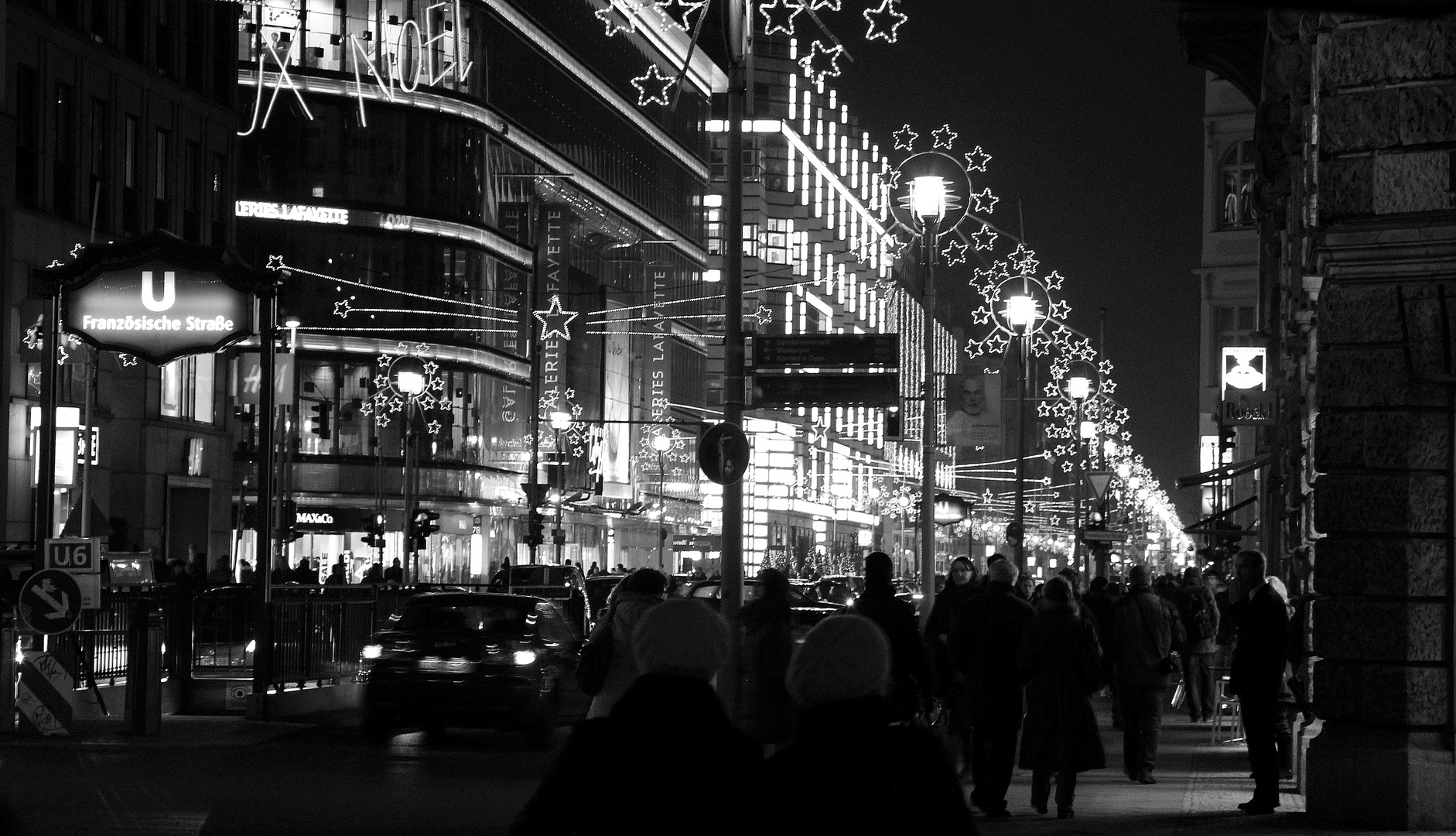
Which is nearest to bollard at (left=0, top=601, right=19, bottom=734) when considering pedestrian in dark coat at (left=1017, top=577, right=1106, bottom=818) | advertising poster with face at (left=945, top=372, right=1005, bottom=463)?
pedestrian in dark coat at (left=1017, top=577, right=1106, bottom=818)

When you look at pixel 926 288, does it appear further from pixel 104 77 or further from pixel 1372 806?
pixel 104 77

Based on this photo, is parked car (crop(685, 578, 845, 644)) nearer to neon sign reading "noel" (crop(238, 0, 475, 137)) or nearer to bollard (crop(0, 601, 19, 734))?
bollard (crop(0, 601, 19, 734))

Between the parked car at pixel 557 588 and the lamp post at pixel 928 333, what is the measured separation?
4.87 meters

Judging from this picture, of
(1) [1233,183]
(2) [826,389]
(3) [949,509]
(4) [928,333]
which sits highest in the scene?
(1) [1233,183]

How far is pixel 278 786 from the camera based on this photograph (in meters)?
16.0

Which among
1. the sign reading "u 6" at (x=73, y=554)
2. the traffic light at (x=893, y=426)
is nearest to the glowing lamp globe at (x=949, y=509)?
the traffic light at (x=893, y=426)

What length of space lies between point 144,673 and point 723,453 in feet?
19.7

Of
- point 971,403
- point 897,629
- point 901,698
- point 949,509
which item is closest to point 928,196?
point 971,403

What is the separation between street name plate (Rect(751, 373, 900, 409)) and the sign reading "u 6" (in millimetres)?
6731

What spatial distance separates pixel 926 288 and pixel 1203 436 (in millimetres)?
40894

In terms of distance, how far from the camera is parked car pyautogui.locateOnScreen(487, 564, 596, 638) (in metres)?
32.0

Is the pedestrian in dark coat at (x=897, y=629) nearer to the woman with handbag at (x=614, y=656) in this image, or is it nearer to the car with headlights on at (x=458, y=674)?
the woman with handbag at (x=614, y=656)

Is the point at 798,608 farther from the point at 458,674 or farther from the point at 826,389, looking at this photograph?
the point at 458,674

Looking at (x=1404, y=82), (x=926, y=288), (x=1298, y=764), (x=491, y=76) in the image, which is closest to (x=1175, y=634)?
(x=926, y=288)
